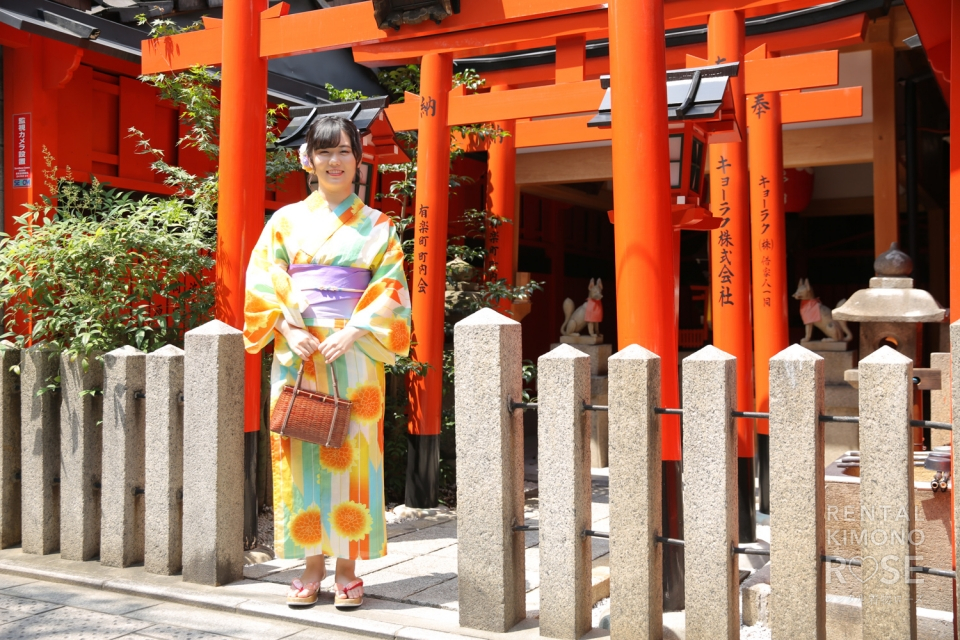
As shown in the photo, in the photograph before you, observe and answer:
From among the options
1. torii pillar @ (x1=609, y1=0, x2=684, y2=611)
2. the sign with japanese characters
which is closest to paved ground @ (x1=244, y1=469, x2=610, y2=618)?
torii pillar @ (x1=609, y1=0, x2=684, y2=611)

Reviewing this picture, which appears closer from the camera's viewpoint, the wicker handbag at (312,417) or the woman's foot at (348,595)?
the wicker handbag at (312,417)

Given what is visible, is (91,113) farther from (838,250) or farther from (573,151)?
(838,250)

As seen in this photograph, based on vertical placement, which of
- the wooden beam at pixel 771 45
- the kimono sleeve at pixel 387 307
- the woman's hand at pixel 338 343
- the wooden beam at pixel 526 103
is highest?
the wooden beam at pixel 771 45

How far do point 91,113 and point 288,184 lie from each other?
90.7 inches

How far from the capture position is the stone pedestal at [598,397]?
878 centimetres

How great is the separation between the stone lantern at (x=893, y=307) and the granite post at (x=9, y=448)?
4.43m

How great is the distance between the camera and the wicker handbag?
11.8ft

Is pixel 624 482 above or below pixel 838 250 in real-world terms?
below

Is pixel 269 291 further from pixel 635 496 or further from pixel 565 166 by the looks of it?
pixel 565 166

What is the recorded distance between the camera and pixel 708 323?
1355 centimetres

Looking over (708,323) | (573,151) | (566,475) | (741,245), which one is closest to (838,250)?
(708,323)

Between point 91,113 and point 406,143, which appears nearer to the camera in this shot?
point 91,113

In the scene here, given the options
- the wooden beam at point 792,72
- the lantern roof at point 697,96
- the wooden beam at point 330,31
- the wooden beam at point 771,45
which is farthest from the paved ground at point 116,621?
the wooden beam at point 771,45

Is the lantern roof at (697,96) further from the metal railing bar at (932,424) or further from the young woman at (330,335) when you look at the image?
the metal railing bar at (932,424)
